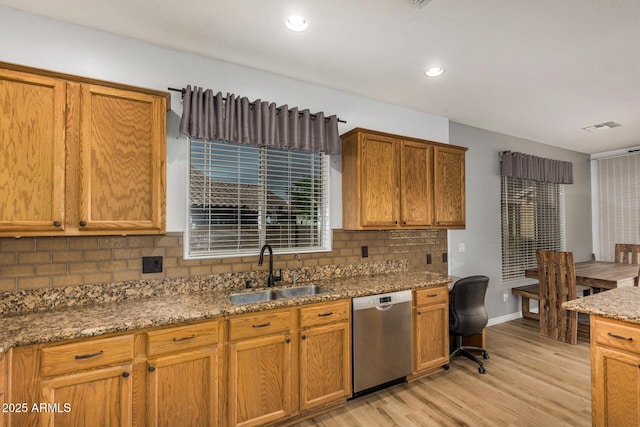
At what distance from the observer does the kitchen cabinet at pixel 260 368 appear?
6.97 ft

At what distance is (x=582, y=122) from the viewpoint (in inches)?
168

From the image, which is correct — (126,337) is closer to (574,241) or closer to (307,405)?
(307,405)

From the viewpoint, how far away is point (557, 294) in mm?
4035

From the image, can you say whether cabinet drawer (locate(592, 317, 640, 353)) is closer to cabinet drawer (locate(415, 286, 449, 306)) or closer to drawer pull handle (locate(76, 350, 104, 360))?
cabinet drawer (locate(415, 286, 449, 306))

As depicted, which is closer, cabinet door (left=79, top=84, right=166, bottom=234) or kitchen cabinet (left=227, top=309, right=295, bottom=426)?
cabinet door (left=79, top=84, right=166, bottom=234)

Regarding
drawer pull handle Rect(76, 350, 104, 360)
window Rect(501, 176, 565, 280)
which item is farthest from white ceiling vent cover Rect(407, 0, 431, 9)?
window Rect(501, 176, 565, 280)

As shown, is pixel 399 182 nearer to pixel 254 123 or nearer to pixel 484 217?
pixel 254 123

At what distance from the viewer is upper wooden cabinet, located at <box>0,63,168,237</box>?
5.99 ft

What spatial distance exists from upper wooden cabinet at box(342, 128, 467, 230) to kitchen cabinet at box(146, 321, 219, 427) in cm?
Answer: 166

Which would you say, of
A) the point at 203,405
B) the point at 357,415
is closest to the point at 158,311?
the point at 203,405

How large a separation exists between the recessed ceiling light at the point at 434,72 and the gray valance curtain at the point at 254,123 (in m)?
0.93

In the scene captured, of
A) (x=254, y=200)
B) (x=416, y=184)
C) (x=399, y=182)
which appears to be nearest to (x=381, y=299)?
(x=399, y=182)

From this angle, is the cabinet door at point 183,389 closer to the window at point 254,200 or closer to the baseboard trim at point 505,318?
the window at point 254,200

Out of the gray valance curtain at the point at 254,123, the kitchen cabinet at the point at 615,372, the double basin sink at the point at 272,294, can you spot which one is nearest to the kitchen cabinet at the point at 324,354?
the double basin sink at the point at 272,294
